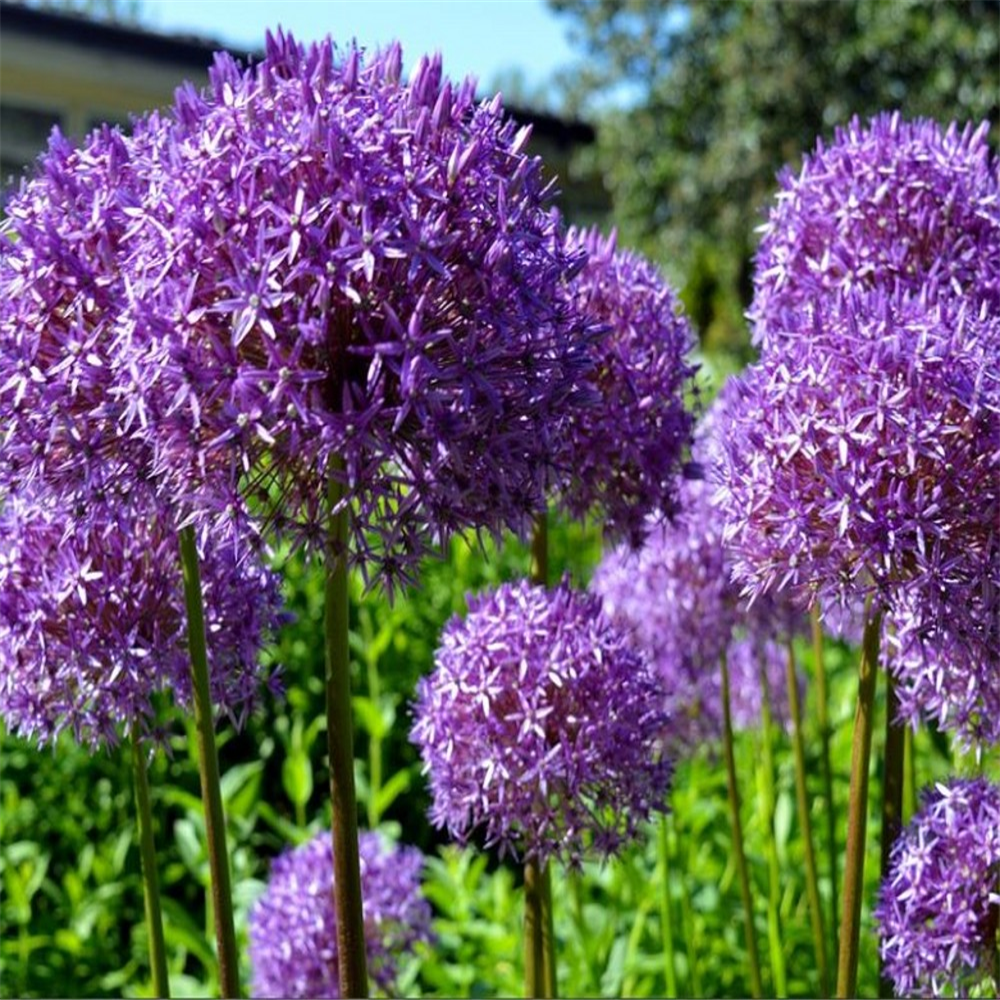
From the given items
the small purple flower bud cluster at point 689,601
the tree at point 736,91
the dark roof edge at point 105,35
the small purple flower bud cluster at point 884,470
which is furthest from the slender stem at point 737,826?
the tree at point 736,91

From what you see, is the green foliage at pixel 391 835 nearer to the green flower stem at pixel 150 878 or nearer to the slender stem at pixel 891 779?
the slender stem at pixel 891 779

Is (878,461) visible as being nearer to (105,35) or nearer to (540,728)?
(540,728)

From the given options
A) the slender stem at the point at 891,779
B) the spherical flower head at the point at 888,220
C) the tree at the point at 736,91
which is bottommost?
the slender stem at the point at 891,779

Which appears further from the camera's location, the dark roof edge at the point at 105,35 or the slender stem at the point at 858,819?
the dark roof edge at the point at 105,35

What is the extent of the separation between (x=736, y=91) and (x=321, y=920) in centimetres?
2054

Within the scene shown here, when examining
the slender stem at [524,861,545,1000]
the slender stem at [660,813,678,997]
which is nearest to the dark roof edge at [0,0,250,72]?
the slender stem at [660,813,678,997]

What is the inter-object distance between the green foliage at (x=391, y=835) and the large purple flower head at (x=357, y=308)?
145cm

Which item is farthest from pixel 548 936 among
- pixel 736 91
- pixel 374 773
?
pixel 736 91

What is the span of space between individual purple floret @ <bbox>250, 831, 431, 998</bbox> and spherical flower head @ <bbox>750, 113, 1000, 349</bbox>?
131 cm

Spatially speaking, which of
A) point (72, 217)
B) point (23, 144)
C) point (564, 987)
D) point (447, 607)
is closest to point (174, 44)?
point (23, 144)

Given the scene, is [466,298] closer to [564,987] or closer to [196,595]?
[196,595]

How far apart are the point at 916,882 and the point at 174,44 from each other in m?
13.2

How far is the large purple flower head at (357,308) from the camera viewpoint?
1.48 metres

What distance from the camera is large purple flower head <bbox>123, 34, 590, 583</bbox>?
4.84 feet
